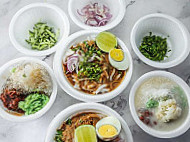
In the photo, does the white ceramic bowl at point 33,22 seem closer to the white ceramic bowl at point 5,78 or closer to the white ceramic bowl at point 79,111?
the white ceramic bowl at point 5,78

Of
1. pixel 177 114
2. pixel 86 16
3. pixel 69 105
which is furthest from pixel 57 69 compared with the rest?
pixel 177 114

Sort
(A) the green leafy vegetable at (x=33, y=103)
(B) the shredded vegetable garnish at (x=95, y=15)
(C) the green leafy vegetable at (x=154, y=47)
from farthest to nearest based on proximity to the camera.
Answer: (B) the shredded vegetable garnish at (x=95, y=15) < (C) the green leafy vegetable at (x=154, y=47) < (A) the green leafy vegetable at (x=33, y=103)

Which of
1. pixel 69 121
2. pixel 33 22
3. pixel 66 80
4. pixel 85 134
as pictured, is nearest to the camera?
pixel 85 134

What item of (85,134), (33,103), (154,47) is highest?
(154,47)

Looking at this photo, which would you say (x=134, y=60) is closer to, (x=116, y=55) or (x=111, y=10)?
(x=116, y=55)

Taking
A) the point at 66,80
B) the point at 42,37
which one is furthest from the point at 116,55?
the point at 42,37

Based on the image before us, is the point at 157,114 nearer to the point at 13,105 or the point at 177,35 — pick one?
the point at 177,35

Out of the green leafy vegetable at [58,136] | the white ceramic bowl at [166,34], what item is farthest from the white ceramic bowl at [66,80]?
the green leafy vegetable at [58,136]
